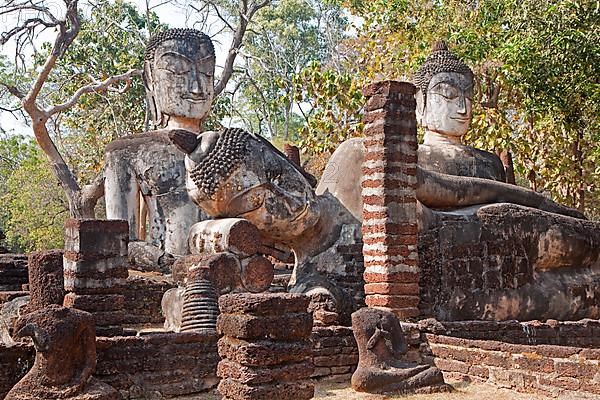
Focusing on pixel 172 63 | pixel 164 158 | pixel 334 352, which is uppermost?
pixel 172 63

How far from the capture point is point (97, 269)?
23.0 ft

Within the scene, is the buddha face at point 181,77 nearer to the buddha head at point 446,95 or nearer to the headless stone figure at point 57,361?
the buddha head at point 446,95

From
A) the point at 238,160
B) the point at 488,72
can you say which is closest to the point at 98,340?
the point at 238,160

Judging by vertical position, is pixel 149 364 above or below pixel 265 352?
below

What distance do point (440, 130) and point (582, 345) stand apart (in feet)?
11.7

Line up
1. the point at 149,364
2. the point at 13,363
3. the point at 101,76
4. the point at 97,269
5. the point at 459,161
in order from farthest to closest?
the point at 101,76 < the point at 459,161 < the point at 97,269 < the point at 149,364 < the point at 13,363

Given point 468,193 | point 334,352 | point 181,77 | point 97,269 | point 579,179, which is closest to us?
point 97,269

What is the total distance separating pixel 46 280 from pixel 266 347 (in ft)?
10.1

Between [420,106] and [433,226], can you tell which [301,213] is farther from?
[420,106]

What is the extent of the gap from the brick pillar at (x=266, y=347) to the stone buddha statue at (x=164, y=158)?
5390 mm

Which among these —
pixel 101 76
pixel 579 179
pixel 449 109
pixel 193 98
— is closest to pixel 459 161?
pixel 449 109

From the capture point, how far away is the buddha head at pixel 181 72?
443 inches

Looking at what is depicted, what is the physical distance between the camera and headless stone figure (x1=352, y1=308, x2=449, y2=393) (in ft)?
22.7

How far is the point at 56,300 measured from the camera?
7.36 metres
